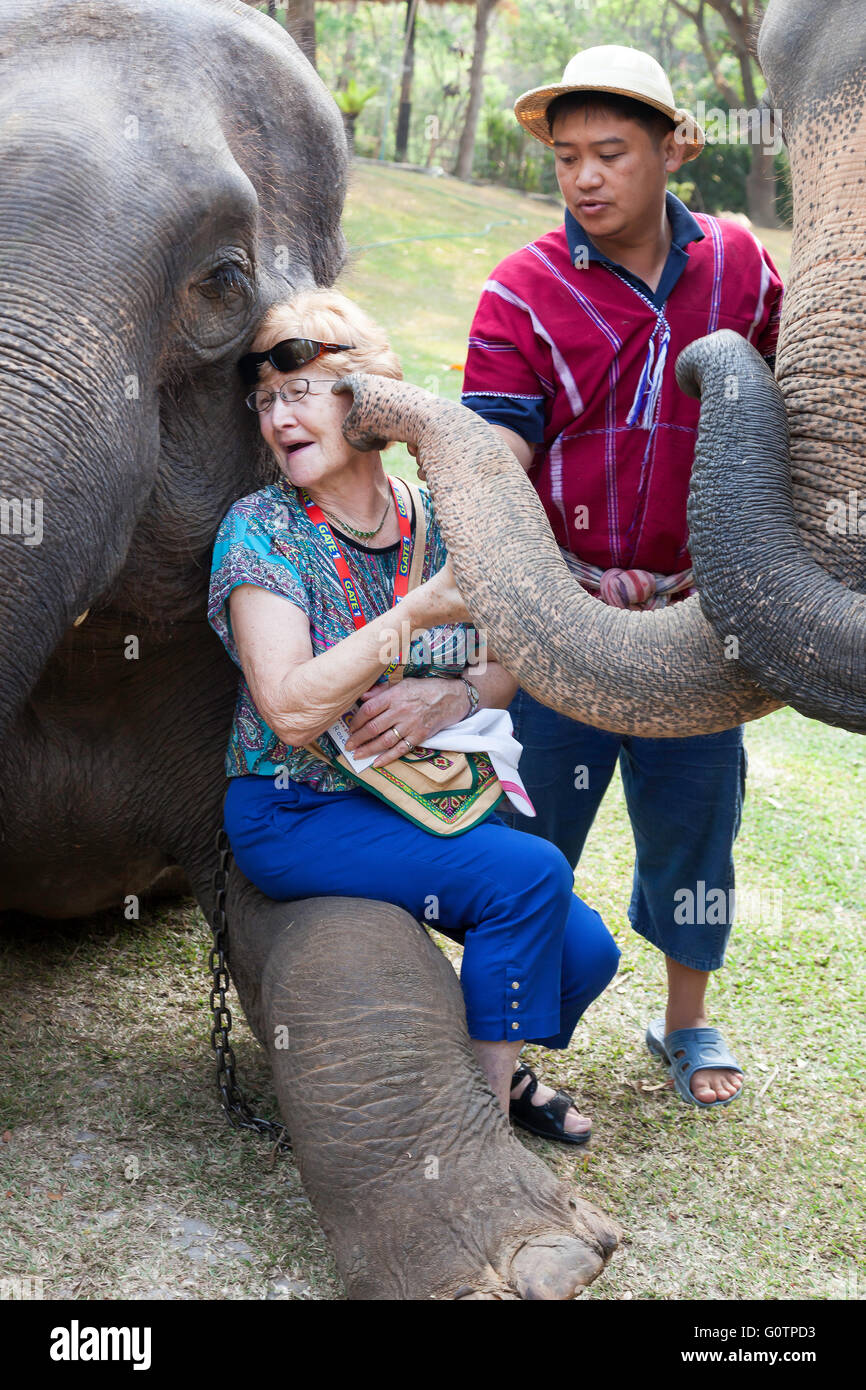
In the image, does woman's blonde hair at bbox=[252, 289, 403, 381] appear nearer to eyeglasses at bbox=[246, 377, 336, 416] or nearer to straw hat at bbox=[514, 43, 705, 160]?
eyeglasses at bbox=[246, 377, 336, 416]

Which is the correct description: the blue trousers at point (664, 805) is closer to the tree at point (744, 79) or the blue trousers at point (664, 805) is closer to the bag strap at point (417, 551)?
the bag strap at point (417, 551)

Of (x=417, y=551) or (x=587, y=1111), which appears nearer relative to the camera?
(x=417, y=551)

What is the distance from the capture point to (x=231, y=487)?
9.41 ft

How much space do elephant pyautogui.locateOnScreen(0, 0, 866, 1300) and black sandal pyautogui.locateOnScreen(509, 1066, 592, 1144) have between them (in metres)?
0.64

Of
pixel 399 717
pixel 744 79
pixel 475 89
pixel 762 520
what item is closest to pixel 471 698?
pixel 399 717

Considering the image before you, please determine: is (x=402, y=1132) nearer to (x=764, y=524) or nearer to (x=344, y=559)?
(x=344, y=559)

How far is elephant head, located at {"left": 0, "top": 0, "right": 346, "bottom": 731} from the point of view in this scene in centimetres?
223

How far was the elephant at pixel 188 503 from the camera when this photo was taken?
2264 millimetres

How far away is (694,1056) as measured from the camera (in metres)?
3.49

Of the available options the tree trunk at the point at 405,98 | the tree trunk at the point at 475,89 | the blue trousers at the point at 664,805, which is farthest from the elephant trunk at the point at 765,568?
the tree trunk at the point at 405,98

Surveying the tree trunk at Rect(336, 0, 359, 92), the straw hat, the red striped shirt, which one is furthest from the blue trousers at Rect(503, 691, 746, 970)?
the tree trunk at Rect(336, 0, 359, 92)

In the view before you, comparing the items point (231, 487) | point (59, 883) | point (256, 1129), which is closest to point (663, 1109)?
point (256, 1129)

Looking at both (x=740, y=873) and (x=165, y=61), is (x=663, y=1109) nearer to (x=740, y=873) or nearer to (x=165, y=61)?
(x=740, y=873)

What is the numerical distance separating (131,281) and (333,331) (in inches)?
17.0
